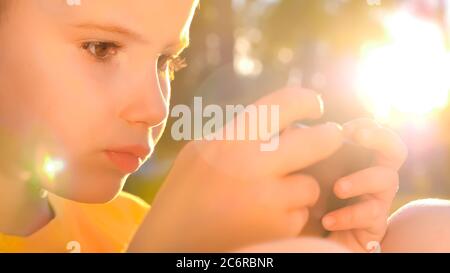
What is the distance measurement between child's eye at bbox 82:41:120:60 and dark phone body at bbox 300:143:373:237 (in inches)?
15.7

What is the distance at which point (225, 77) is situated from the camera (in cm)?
386

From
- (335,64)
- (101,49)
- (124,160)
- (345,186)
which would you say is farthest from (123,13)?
(335,64)

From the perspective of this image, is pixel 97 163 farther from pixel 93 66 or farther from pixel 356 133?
pixel 356 133

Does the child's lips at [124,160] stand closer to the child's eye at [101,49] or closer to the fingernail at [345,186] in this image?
the child's eye at [101,49]

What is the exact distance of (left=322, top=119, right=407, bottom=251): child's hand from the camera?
82 cm

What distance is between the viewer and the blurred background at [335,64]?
249cm

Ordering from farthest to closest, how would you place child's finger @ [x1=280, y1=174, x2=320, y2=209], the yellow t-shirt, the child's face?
the yellow t-shirt, the child's face, child's finger @ [x1=280, y1=174, x2=320, y2=209]

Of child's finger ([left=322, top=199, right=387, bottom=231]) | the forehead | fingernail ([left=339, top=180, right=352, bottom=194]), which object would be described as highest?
the forehead

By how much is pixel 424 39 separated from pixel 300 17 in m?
3.52

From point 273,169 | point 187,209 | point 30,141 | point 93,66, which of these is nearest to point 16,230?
point 30,141

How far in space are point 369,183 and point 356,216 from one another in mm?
51

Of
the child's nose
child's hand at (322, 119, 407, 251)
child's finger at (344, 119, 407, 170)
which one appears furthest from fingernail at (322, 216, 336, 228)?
the child's nose

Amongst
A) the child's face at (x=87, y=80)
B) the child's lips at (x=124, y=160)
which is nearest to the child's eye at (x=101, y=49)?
the child's face at (x=87, y=80)

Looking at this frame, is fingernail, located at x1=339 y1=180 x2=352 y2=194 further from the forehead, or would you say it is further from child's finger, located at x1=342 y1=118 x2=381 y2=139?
the forehead
